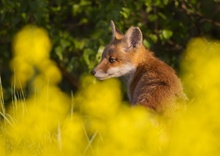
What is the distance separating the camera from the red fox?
5.57m

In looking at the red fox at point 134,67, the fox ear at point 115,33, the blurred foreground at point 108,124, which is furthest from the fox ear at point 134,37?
the blurred foreground at point 108,124

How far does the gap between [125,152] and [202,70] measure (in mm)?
986

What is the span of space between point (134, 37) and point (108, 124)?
2561mm

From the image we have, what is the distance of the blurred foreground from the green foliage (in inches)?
49.4

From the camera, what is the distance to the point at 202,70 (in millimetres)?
4238

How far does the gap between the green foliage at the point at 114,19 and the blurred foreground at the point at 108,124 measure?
126 cm

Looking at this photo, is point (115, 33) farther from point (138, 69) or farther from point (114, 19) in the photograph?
point (138, 69)

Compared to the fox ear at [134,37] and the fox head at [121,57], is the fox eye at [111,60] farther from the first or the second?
the fox ear at [134,37]

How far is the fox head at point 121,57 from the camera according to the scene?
21.2 ft

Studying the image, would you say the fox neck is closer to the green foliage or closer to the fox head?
the fox head

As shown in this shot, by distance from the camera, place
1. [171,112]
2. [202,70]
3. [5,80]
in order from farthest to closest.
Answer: [5,80] < [171,112] < [202,70]

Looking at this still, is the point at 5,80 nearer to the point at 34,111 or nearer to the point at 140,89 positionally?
the point at 140,89

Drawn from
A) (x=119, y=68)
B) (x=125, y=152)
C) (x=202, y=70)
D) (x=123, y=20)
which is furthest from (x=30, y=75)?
(x=125, y=152)

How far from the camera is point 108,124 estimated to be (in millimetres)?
4020
